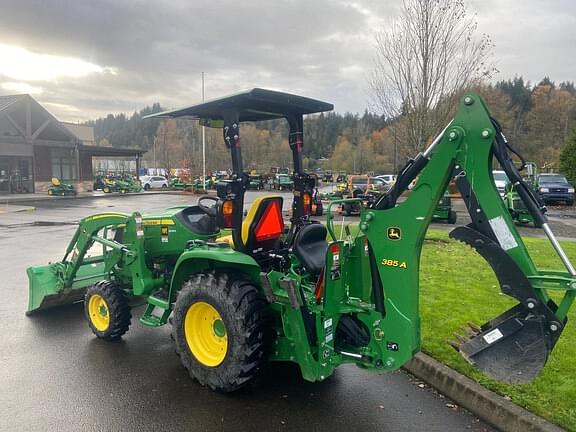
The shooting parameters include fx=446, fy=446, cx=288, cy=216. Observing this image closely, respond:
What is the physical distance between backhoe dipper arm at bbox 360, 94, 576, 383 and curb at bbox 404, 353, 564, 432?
0.62 meters

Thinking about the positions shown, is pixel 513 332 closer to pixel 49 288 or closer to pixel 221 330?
pixel 221 330

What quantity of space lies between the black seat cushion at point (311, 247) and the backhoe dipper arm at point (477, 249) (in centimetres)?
68

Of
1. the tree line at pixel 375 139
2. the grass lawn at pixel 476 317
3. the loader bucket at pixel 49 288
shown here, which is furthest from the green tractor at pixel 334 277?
the tree line at pixel 375 139

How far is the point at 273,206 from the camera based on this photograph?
4.31m

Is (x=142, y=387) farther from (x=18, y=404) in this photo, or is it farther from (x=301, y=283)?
(x=301, y=283)

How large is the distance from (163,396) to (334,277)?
6.16 ft

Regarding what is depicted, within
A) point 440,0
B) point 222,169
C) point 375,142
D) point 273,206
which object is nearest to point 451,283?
point 273,206

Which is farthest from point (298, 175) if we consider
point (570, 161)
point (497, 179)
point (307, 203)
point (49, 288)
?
point (570, 161)

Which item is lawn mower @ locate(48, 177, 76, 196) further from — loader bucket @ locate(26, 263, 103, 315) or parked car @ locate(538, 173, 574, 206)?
parked car @ locate(538, 173, 574, 206)

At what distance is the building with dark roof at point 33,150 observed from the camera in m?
32.2

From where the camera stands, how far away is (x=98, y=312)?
541cm

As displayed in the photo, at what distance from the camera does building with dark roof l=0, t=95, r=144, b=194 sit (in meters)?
32.2

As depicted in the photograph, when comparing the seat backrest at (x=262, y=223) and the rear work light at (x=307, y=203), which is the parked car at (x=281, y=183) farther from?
the seat backrest at (x=262, y=223)

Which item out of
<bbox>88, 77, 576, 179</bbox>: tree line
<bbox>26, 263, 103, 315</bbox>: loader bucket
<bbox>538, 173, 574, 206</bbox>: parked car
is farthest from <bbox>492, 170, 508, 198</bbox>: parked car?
<bbox>88, 77, 576, 179</bbox>: tree line
